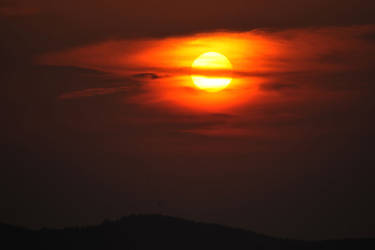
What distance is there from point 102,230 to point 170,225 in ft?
17.4

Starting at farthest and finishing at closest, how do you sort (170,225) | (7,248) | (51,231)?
(170,225) → (51,231) → (7,248)

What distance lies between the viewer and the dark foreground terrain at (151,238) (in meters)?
50.5

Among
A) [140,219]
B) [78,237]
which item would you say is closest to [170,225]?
[140,219]

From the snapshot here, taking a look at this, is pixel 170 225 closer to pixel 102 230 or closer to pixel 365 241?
pixel 102 230

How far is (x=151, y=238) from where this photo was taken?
53.2 m

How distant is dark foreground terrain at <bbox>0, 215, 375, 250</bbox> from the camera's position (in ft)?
166

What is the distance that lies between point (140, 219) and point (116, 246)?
16.6 ft

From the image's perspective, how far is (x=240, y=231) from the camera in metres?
57.8

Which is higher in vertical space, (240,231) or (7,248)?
(240,231)

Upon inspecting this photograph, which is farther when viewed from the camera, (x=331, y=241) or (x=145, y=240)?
(x=331, y=241)

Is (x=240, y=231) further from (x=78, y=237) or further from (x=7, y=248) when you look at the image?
(x=7, y=248)

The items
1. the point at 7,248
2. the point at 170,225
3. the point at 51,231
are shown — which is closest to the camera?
the point at 7,248

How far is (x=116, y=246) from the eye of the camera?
51.3 m

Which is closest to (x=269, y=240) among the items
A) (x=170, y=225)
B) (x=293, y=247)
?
(x=293, y=247)
